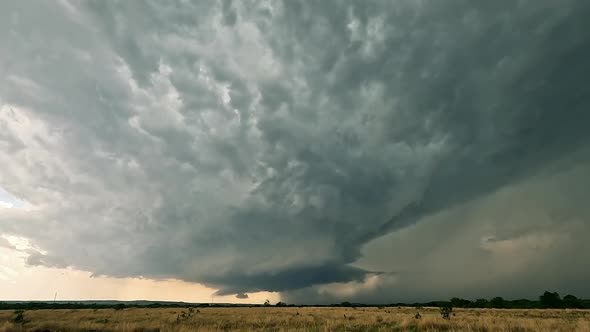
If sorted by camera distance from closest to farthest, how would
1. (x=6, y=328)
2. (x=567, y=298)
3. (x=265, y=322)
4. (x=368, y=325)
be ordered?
1. (x=6, y=328)
2. (x=368, y=325)
3. (x=265, y=322)
4. (x=567, y=298)

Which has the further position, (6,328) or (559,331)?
(6,328)

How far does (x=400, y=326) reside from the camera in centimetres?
2138

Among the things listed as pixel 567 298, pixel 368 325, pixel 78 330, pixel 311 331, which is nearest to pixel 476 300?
pixel 567 298

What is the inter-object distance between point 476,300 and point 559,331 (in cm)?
10967

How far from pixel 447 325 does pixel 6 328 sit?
2864 cm

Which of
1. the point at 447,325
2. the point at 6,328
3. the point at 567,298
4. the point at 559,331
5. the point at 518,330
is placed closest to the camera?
the point at 559,331

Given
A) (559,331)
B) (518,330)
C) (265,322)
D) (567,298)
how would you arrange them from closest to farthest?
1. (559,331)
2. (518,330)
3. (265,322)
4. (567,298)

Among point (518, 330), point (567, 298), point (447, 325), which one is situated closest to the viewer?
point (518, 330)

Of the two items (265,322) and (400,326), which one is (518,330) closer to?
(400,326)

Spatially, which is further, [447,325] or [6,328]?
[447,325]

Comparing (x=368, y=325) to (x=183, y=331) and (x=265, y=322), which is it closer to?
(x=265, y=322)

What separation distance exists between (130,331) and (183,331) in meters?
4.92

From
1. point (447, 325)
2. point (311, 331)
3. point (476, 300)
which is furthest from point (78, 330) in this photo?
point (476, 300)

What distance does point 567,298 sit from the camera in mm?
103375
